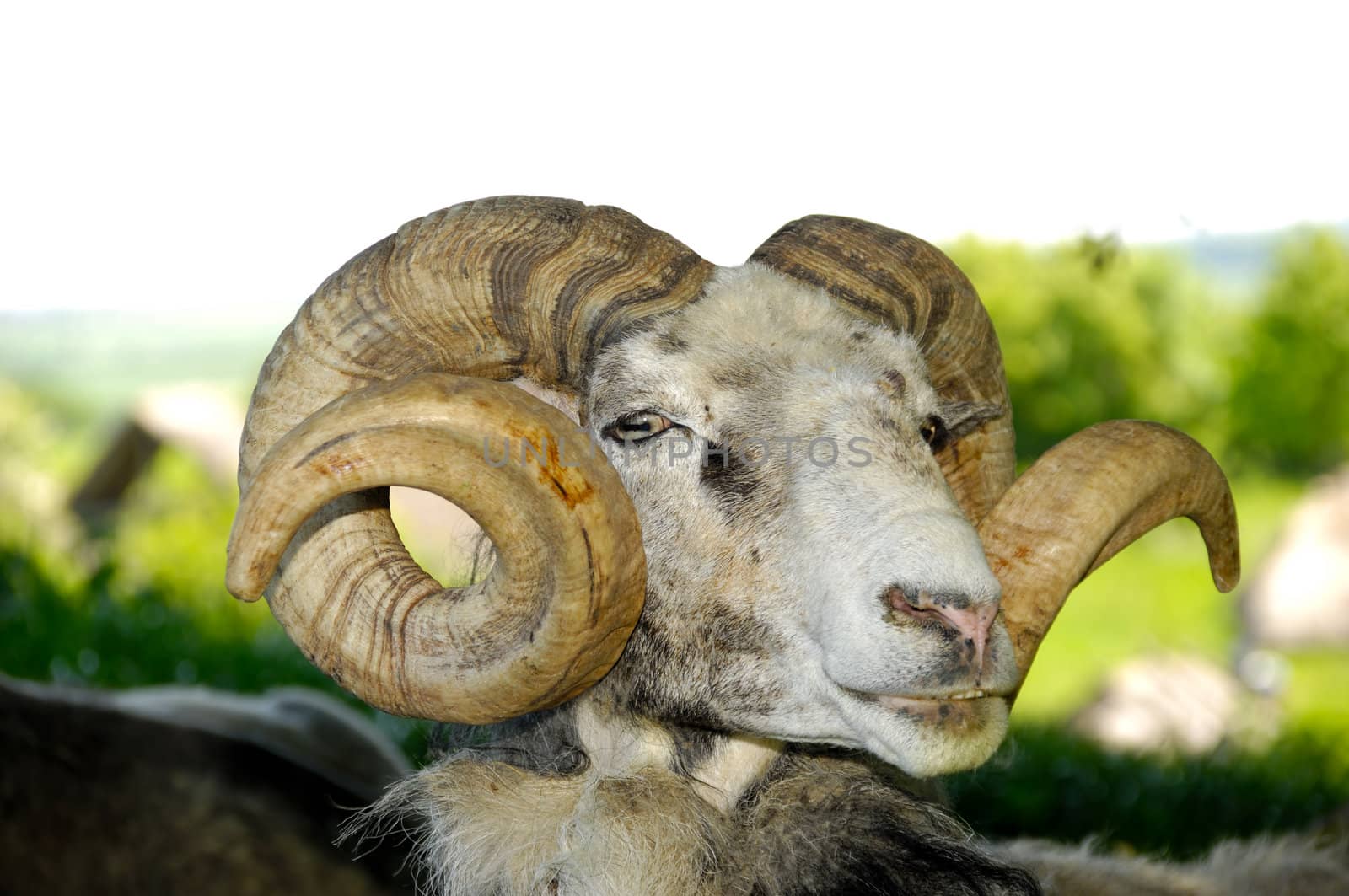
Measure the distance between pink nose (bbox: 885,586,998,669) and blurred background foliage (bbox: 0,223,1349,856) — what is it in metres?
1.25

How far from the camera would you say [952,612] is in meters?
2.82

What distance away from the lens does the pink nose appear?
9.24ft

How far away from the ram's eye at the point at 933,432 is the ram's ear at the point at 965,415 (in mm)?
16

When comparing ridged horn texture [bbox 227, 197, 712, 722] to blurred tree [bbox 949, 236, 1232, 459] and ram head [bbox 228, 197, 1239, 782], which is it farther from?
blurred tree [bbox 949, 236, 1232, 459]

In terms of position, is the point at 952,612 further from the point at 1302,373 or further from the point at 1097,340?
the point at 1302,373

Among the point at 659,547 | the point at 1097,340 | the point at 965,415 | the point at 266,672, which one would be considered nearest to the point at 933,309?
the point at 965,415

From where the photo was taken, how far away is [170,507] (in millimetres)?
17562

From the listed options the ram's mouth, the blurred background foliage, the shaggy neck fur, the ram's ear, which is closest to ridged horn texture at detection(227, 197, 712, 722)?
the shaggy neck fur

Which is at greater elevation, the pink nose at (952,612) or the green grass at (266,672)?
the pink nose at (952,612)

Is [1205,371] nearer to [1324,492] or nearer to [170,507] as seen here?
[1324,492]

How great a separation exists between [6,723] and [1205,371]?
32461 mm

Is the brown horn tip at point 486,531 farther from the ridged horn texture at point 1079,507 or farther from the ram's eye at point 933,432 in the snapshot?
the ridged horn texture at point 1079,507

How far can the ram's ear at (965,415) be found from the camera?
380 cm

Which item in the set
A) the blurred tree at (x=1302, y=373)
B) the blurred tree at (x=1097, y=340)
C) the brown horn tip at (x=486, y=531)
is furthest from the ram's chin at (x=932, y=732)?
the blurred tree at (x=1302, y=373)
